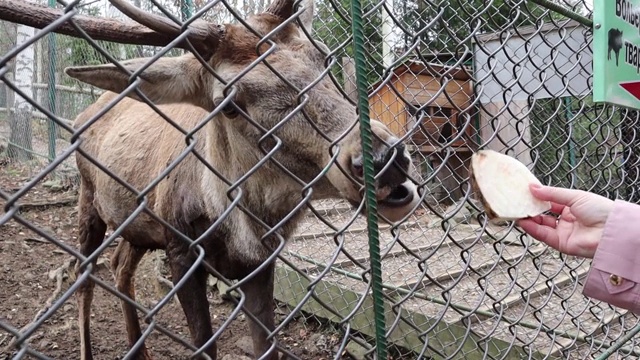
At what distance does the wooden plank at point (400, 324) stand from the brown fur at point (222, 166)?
2.31ft

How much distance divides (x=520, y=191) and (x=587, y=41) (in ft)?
5.24

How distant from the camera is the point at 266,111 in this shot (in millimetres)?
2318

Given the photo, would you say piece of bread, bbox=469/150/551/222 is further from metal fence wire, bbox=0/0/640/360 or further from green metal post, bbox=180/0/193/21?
green metal post, bbox=180/0/193/21

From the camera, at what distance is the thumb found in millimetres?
1836

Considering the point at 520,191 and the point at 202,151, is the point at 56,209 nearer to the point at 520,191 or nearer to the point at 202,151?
the point at 202,151

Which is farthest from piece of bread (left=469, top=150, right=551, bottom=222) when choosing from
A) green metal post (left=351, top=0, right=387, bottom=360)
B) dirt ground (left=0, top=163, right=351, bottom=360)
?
dirt ground (left=0, top=163, right=351, bottom=360)

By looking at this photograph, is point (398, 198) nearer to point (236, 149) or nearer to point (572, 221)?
point (572, 221)

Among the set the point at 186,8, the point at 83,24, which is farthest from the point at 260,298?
the point at 186,8

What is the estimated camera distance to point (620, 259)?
5.70ft

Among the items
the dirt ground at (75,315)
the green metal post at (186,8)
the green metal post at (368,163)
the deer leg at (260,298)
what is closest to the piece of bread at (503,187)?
the green metal post at (368,163)

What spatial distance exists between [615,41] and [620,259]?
142 centimetres

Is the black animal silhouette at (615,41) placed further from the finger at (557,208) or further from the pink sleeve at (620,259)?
the pink sleeve at (620,259)

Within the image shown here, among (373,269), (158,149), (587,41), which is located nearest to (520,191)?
(373,269)

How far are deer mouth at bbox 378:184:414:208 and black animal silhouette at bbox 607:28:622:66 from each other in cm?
147
